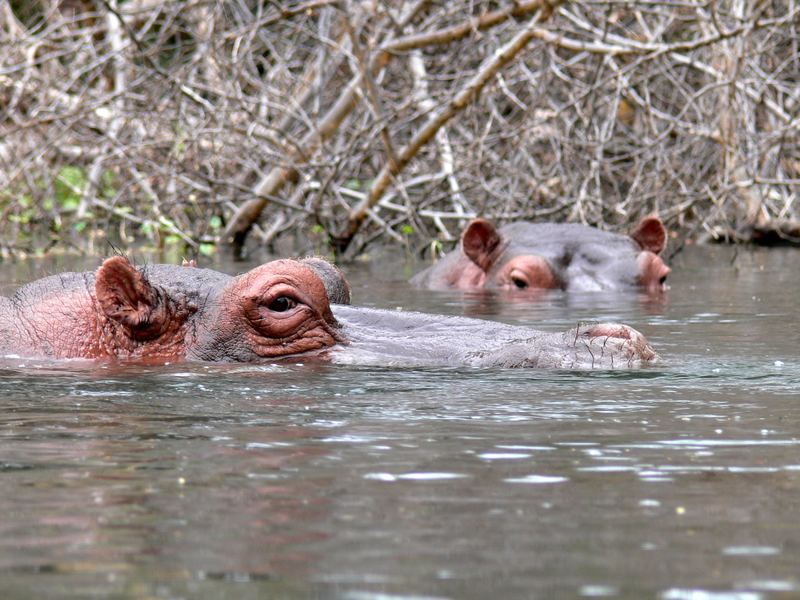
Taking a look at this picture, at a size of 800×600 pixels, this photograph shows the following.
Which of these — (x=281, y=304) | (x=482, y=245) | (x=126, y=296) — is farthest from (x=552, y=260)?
(x=126, y=296)

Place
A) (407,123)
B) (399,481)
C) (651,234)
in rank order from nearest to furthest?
(399,481) → (651,234) → (407,123)

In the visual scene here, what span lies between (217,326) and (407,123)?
28.1 ft

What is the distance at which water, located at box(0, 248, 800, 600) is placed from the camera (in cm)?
259

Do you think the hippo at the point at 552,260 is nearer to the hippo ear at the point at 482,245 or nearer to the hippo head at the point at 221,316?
the hippo ear at the point at 482,245

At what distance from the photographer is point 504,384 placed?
4.79 m

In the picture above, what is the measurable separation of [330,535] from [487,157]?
10318 millimetres

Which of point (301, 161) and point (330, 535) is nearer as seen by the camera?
point (330, 535)

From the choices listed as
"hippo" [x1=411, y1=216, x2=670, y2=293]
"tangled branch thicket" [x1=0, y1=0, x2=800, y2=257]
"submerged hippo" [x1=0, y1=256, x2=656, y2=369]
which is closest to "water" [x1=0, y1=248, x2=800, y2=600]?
"submerged hippo" [x1=0, y1=256, x2=656, y2=369]

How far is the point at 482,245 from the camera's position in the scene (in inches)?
416

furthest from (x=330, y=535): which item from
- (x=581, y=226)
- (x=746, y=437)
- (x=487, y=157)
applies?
(x=487, y=157)

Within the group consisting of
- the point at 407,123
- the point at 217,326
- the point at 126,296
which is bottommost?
the point at 217,326

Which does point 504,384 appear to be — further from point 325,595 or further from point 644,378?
point 325,595

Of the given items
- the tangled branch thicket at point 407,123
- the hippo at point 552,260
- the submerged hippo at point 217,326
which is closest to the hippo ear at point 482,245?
the hippo at point 552,260

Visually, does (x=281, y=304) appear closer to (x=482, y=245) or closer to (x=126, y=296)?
(x=126, y=296)
